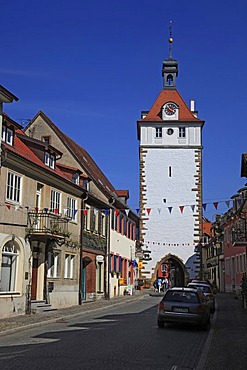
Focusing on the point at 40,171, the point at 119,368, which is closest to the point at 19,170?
the point at 40,171

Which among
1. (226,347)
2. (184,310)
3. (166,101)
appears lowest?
(226,347)

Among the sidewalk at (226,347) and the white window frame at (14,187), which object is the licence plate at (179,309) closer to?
the sidewalk at (226,347)

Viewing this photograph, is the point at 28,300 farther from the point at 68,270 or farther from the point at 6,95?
the point at 6,95

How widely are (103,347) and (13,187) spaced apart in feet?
34.3

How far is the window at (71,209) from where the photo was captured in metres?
28.3

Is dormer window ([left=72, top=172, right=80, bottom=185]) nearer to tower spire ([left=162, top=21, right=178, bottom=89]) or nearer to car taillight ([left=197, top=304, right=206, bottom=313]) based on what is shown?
car taillight ([left=197, top=304, right=206, bottom=313])

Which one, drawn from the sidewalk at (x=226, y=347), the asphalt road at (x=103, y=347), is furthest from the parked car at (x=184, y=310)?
the sidewalk at (x=226, y=347)

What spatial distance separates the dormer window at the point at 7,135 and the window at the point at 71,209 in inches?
256

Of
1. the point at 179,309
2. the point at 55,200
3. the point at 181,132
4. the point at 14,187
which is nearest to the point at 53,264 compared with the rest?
the point at 55,200

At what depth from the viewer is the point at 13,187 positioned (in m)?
21.9

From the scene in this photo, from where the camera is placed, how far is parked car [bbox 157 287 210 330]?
1819 centimetres

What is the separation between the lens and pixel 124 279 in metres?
45.7

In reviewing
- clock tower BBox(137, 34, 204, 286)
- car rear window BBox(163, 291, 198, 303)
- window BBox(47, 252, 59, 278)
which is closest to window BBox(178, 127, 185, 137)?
clock tower BBox(137, 34, 204, 286)

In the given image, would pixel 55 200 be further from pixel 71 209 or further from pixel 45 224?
pixel 45 224
